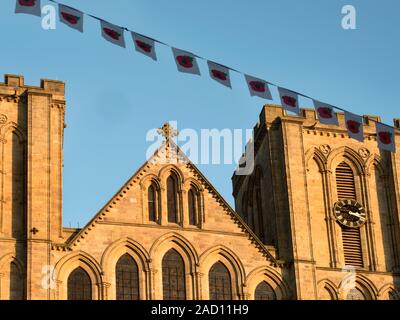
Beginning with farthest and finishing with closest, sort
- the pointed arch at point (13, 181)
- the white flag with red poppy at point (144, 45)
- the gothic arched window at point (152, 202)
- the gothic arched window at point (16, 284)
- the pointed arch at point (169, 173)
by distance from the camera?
the pointed arch at point (169, 173)
the gothic arched window at point (152, 202)
the pointed arch at point (13, 181)
the gothic arched window at point (16, 284)
the white flag with red poppy at point (144, 45)

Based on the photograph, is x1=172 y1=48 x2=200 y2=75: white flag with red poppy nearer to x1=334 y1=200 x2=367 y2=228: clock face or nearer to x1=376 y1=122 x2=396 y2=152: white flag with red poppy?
x1=376 y1=122 x2=396 y2=152: white flag with red poppy

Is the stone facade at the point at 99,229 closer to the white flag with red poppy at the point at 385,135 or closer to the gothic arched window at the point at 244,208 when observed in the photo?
the gothic arched window at the point at 244,208

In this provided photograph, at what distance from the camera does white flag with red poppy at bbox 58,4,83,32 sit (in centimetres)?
4938

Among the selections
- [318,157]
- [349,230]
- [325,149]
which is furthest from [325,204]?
[325,149]

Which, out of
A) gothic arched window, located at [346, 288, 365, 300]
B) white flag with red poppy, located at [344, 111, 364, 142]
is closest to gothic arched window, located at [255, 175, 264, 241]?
gothic arched window, located at [346, 288, 365, 300]

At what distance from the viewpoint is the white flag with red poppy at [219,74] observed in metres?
51.5

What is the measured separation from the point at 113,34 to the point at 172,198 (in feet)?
47.6

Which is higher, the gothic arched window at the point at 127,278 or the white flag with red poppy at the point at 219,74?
the white flag with red poppy at the point at 219,74

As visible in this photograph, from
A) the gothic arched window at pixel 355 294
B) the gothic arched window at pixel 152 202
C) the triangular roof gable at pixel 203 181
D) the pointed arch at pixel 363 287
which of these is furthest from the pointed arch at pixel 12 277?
the gothic arched window at pixel 355 294

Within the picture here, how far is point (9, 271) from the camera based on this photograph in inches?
2343

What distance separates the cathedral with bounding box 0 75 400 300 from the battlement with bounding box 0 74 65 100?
2.1 inches
